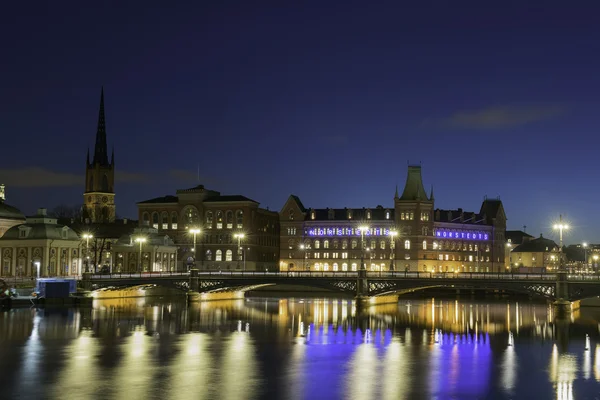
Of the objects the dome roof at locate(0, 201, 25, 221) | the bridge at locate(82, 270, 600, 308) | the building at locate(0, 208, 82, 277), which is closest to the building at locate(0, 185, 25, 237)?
the dome roof at locate(0, 201, 25, 221)

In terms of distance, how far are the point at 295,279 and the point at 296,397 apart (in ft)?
249

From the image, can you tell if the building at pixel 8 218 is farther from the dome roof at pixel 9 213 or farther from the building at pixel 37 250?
the building at pixel 37 250

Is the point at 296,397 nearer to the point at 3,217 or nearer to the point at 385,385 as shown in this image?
the point at 385,385

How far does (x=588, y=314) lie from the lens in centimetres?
10331

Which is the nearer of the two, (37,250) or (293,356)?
(293,356)

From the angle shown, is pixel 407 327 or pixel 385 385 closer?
pixel 385 385

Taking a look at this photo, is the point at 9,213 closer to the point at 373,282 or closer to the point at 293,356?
the point at 373,282

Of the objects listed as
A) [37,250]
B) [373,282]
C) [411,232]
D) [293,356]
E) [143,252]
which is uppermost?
[411,232]

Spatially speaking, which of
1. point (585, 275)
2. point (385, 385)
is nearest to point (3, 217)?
point (585, 275)

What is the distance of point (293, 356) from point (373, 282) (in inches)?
2386

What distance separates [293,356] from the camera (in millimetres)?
57625

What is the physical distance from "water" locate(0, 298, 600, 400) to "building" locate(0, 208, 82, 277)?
46.7 m

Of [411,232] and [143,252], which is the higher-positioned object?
[411,232]

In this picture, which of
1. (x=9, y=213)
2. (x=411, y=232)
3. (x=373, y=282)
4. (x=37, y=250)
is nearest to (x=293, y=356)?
(x=373, y=282)
